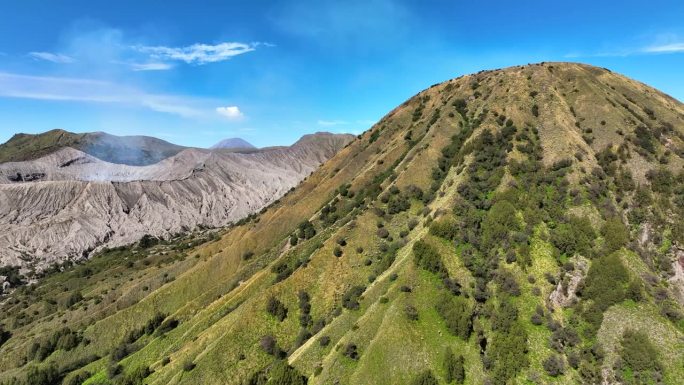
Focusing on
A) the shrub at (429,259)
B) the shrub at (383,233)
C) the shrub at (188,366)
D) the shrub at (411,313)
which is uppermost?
the shrub at (383,233)

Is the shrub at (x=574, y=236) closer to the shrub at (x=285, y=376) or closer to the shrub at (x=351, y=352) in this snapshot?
the shrub at (x=351, y=352)

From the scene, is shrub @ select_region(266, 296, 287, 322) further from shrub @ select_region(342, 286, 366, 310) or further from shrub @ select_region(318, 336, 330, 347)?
shrub @ select_region(342, 286, 366, 310)

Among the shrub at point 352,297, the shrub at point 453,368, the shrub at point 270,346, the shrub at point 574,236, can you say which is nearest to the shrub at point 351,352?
the shrub at point 352,297

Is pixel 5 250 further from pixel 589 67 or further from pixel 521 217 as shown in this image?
pixel 589 67

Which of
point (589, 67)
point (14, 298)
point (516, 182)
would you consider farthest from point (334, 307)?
point (14, 298)

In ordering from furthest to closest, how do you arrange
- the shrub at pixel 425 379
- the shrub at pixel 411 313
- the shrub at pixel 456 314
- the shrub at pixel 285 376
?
the shrub at pixel 411 313 < the shrub at pixel 456 314 < the shrub at pixel 285 376 < the shrub at pixel 425 379

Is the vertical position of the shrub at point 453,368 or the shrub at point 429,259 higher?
the shrub at point 429,259

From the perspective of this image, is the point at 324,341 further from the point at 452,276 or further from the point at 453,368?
the point at 452,276

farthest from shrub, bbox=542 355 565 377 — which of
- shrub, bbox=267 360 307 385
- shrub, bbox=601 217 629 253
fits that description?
shrub, bbox=267 360 307 385

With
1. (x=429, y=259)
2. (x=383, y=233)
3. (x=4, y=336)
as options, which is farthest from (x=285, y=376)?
(x=4, y=336)

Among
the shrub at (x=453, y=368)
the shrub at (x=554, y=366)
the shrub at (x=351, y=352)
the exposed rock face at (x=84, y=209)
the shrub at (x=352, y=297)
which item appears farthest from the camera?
the exposed rock face at (x=84, y=209)
